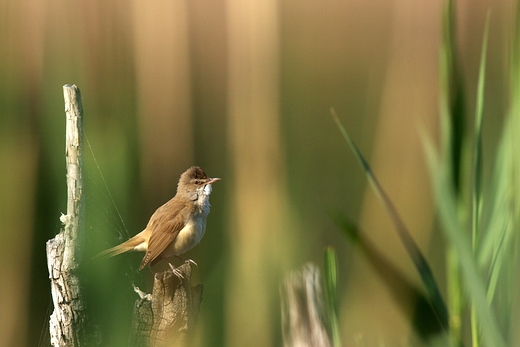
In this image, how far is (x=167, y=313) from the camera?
1092 millimetres

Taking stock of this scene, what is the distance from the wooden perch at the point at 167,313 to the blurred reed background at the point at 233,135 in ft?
0.13

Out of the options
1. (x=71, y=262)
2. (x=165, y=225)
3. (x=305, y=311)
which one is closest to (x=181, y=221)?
(x=165, y=225)

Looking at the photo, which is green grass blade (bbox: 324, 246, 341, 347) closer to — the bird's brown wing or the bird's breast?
the bird's brown wing

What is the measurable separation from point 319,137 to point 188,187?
688mm

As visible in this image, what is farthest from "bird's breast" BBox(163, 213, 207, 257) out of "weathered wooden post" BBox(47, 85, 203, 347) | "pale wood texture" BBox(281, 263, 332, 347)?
"pale wood texture" BBox(281, 263, 332, 347)

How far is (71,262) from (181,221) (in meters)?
1.41

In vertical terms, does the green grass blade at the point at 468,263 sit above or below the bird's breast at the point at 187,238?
above

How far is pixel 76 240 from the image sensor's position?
804mm

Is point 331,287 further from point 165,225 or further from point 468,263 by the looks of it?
point 165,225

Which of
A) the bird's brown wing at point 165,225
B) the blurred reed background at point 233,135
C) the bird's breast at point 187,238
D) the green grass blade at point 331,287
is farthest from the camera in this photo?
the bird's breast at point 187,238

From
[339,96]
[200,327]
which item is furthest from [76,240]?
[339,96]

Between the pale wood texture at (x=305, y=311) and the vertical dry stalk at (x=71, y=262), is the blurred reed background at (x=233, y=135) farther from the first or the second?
the pale wood texture at (x=305, y=311)

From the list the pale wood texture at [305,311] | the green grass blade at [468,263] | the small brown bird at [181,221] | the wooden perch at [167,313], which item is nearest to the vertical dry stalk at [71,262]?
the wooden perch at [167,313]

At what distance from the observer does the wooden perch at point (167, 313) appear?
975mm
